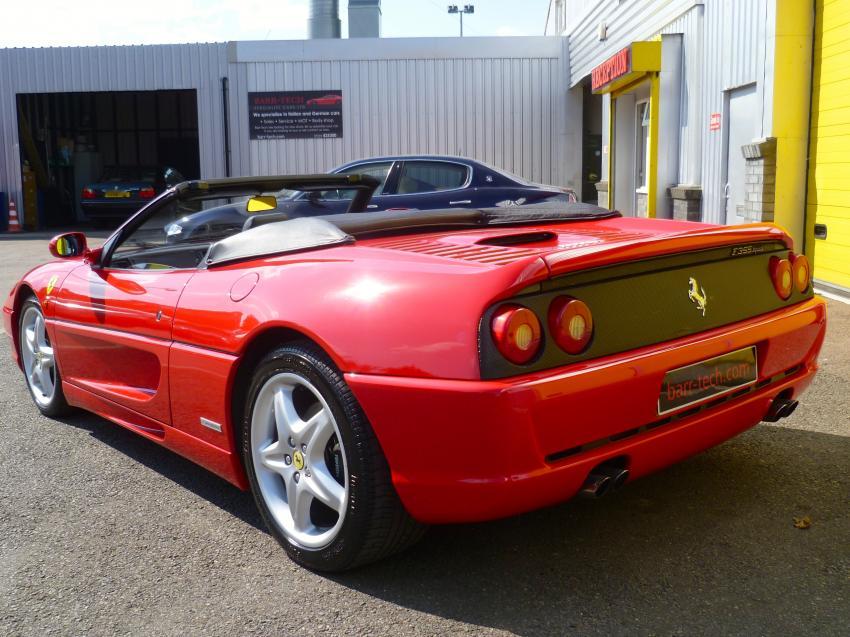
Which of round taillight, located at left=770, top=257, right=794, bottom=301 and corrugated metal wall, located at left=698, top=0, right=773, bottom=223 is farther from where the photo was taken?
corrugated metal wall, located at left=698, top=0, right=773, bottom=223

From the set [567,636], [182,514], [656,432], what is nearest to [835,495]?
[656,432]

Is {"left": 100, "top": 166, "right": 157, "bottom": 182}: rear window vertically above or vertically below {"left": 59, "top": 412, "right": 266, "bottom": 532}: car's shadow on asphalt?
above

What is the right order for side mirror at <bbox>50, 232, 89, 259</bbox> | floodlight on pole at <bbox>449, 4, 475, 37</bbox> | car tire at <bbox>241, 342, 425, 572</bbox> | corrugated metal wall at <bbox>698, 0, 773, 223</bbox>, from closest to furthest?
car tire at <bbox>241, 342, 425, 572</bbox> → side mirror at <bbox>50, 232, 89, 259</bbox> → corrugated metal wall at <bbox>698, 0, 773, 223</bbox> → floodlight on pole at <bbox>449, 4, 475, 37</bbox>

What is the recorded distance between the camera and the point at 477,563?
9.19 feet

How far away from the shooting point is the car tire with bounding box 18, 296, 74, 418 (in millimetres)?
4496

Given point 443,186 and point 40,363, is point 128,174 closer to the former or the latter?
point 443,186

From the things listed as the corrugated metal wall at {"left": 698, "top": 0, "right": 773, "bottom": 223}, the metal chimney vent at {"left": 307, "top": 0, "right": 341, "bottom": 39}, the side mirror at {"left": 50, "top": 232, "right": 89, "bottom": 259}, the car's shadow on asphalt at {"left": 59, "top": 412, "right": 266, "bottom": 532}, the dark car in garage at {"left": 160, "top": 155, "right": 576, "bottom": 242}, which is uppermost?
the metal chimney vent at {"left": 307, "top": 0, "right": 341, "bottom": 39}

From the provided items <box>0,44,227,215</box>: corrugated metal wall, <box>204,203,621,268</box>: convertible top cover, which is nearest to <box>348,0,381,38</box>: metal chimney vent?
<box>0,44,227,215</box>: corrugated metal wall

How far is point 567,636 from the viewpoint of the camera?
7.68ft

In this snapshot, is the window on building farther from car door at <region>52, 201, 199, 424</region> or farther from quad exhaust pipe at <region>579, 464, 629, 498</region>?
quad exhaust pipe at <region>579, 464, 629, 498</region>

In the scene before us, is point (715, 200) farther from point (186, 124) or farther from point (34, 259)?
point (186, 124)

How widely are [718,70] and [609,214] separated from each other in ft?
24.0

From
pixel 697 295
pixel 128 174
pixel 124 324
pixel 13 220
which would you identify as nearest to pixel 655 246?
pixel 697 295

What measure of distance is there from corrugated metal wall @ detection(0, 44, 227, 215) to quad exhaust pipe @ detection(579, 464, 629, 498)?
19.7 meters
